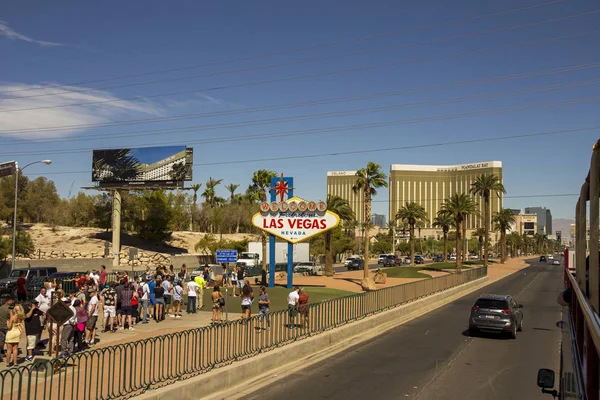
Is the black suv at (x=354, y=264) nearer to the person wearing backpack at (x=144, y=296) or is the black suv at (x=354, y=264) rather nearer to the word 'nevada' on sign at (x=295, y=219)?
the word 'nevada' on sign at (x=295, y=219)

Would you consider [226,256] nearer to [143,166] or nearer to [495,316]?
[495,316]

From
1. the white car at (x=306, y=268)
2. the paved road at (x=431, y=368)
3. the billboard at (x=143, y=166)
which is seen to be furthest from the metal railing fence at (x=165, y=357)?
the billboard at (x=143, y=166)

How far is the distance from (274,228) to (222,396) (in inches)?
1009

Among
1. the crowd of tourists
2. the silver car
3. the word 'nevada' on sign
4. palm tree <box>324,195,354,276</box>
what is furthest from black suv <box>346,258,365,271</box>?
the silver car

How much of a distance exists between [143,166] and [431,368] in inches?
2435

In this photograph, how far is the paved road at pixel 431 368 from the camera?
12820 millimetres

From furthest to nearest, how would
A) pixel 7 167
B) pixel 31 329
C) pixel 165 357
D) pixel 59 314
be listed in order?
pixel 7 167 < pixel 31 329 < pixel 165 357 < pixel 59 314

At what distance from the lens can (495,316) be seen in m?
20.7

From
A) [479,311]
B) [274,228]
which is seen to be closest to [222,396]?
[479,311]

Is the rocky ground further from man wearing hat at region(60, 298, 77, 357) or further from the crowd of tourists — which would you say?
man wearing hat at region(60, 298, 77, 357)

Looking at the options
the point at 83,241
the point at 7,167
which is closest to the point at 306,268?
the point at 7,167

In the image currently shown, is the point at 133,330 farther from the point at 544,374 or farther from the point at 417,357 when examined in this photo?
the point at 544,374

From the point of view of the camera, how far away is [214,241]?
251 ft

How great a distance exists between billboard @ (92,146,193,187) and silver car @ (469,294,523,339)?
53.9 m
